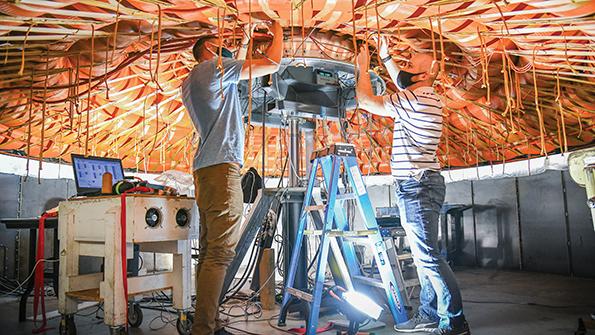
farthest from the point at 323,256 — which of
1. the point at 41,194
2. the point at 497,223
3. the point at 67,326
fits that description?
the point at 497,223

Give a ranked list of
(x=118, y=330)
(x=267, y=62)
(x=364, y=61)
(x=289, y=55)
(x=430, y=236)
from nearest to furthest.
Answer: (x=118, y=330) → (x=267, y=62) → (x=430, y=236) → (x=364, y=61) → (x=289, y=55)

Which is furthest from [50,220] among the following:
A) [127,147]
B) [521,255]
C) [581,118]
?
[521,255]

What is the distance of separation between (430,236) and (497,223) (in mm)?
3821

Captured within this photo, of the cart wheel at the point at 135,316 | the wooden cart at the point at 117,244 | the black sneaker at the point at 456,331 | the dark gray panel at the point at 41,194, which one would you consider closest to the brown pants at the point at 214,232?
the wooden cart at the point at 117,244

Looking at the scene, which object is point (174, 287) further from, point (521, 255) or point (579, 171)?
point (521, 255)

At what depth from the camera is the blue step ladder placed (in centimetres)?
228

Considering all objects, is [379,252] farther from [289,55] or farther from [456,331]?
[289,55]

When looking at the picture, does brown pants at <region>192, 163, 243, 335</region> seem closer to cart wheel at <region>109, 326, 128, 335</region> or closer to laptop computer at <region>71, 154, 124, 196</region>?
cart wheel at <region>109, 326, 128, 335</region>

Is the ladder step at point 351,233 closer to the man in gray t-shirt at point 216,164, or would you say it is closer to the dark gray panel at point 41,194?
the man in gray t-shirt at point 216,164

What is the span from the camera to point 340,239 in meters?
2.62

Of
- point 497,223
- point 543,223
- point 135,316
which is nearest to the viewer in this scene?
point 135,316

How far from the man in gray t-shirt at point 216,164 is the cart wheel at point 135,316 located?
0.65 metres

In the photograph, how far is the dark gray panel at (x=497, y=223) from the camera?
537 centimetres

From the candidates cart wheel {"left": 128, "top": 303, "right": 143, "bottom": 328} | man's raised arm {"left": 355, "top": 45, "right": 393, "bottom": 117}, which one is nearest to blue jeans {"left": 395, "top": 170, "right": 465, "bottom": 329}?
man's raised arm {"left": 355, "top": 45, "right": 393, "bottom": 117}
